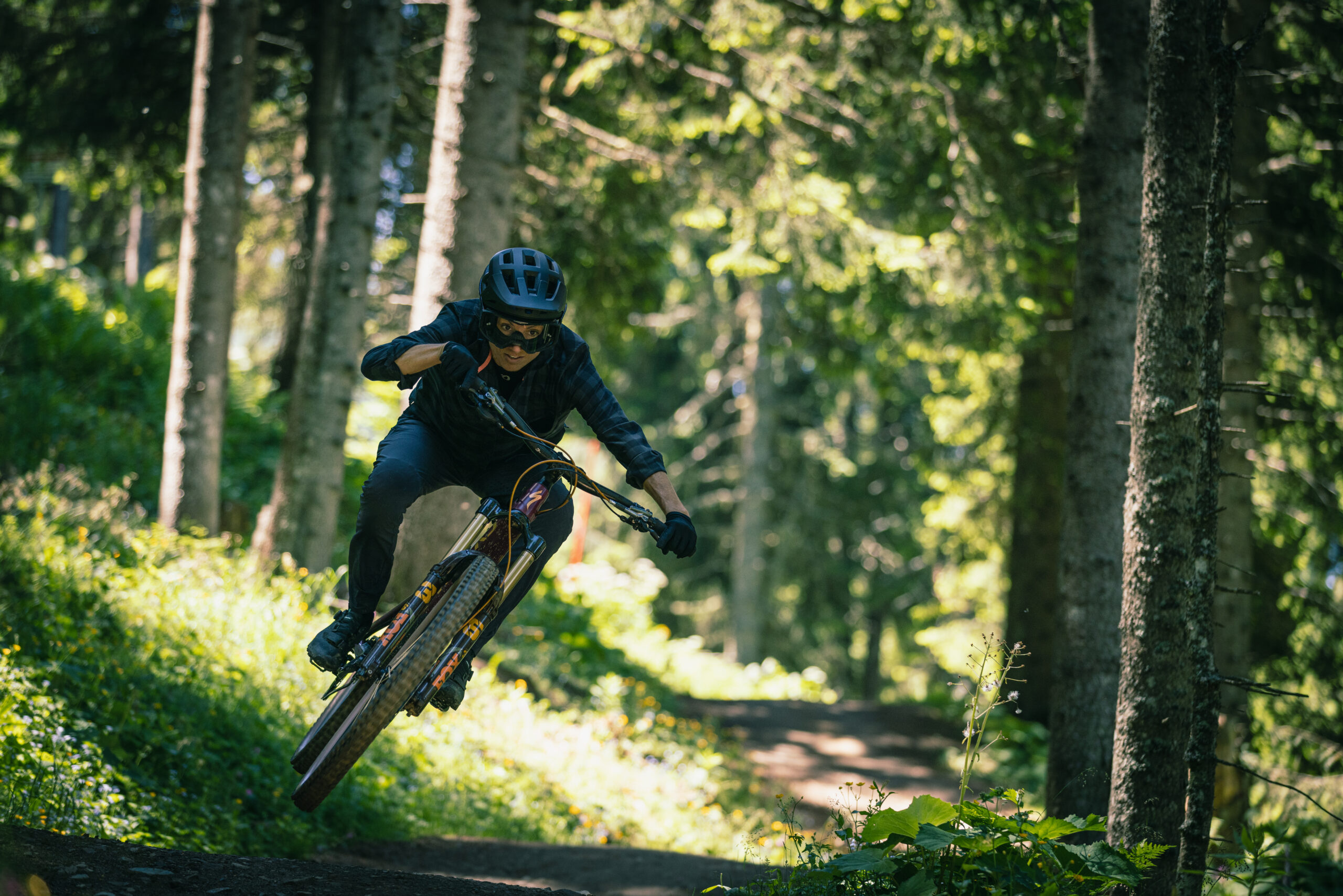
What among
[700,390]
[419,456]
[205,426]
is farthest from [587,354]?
[700,390]

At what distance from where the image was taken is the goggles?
4758 millimetres

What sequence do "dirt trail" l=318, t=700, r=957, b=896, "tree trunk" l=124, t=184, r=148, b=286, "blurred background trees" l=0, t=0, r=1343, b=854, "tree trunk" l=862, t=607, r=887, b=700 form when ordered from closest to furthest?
"dirt trail" l=318, t=700, r=957, b=896 → "blurred background trees" l=0, t=0, r=1343, b=854 → "tree trunk" l=124, t=184, r=148, b=286 → "tree trunk" l=862, t=607, r=887, b=700

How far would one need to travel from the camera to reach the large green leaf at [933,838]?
139 inches

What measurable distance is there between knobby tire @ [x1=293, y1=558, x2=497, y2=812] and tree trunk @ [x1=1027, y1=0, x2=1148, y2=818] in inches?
158

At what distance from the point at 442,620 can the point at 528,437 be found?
36.9 inches

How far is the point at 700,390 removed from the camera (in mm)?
31156

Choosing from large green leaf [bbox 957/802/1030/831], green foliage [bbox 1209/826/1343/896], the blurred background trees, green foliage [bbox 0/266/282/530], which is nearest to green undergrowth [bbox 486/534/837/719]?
the blurred background trees

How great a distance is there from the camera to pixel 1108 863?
362cm

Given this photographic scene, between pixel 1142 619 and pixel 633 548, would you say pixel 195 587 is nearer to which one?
pixel 1142 619

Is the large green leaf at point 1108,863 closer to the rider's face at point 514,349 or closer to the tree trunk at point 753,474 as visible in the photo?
the rider's face at point 514,349

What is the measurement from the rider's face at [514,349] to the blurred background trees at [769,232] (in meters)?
3.18

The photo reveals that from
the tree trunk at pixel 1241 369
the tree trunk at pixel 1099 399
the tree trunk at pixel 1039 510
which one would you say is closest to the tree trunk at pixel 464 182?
the tree trunk at pixel 1099 399

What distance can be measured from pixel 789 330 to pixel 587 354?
1277 centimetres

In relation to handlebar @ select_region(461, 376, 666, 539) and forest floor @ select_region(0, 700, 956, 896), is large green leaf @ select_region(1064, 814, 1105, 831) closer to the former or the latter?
forest floor @ select_region(0, 700, 956, 896)
